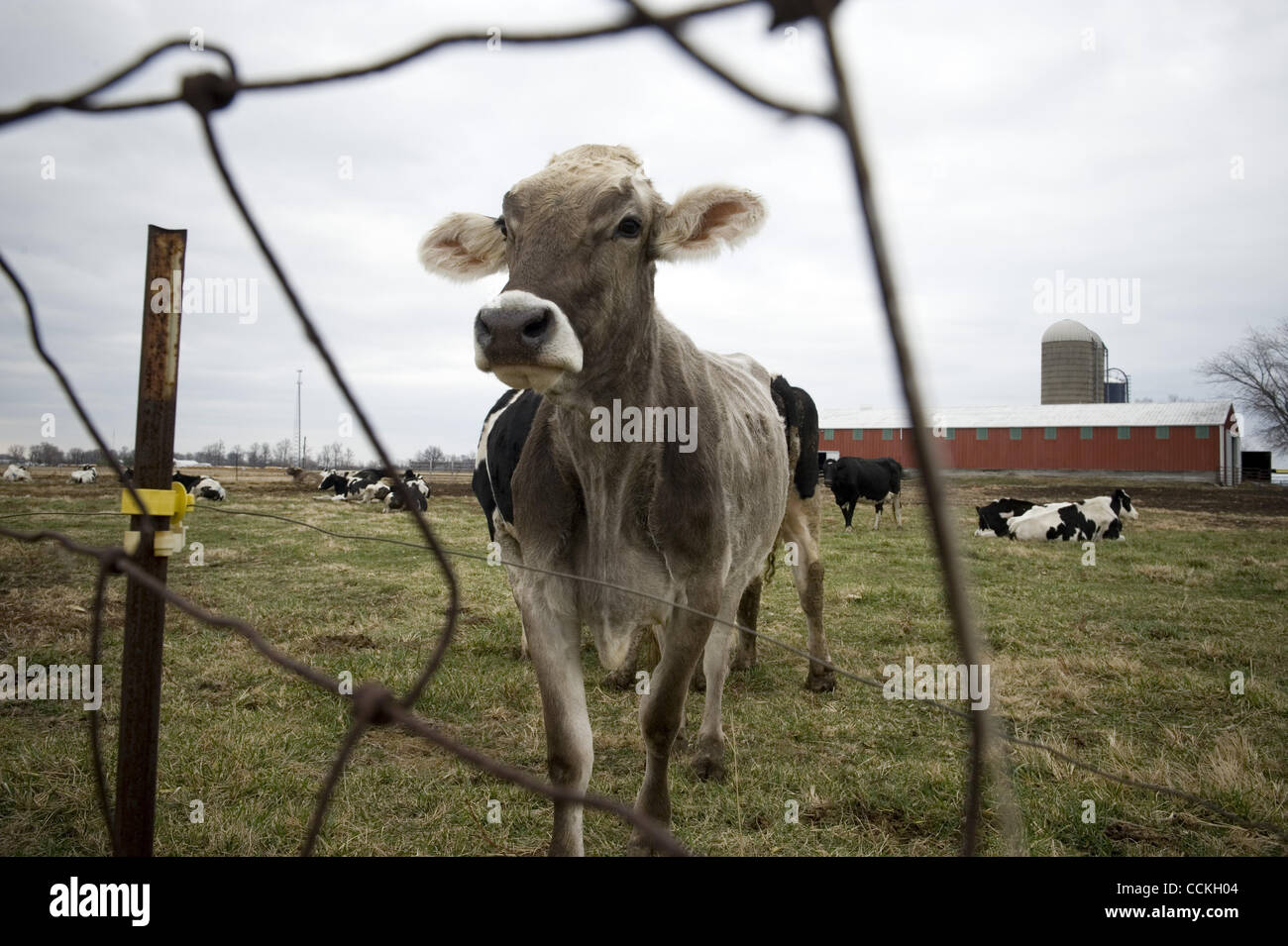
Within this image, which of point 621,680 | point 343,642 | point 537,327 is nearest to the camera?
point 537,327

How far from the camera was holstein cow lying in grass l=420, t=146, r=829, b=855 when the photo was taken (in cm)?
→ 274

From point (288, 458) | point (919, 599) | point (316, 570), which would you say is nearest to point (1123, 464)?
point (919, 599)

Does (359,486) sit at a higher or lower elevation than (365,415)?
higher

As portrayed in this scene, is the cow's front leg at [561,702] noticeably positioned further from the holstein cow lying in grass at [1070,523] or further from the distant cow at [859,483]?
the distant cow at [859,483]

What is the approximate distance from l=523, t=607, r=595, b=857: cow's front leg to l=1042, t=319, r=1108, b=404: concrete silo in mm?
58768

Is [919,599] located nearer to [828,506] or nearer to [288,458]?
[828,506]

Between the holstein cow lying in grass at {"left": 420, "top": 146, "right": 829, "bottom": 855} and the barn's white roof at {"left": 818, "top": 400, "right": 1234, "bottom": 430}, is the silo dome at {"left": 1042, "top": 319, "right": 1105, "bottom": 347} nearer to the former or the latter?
the barn's white roof at {"left": 818, "top": 400, "right": 1234, "bottom": 430}

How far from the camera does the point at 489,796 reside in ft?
11.8

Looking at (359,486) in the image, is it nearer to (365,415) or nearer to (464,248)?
(464,248)

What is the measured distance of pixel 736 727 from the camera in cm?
467

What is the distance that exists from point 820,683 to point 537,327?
156 inches

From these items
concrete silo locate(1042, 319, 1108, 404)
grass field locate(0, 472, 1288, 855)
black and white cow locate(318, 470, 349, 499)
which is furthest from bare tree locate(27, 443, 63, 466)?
concrete silo locate(1042, 319, 1108, 404)
